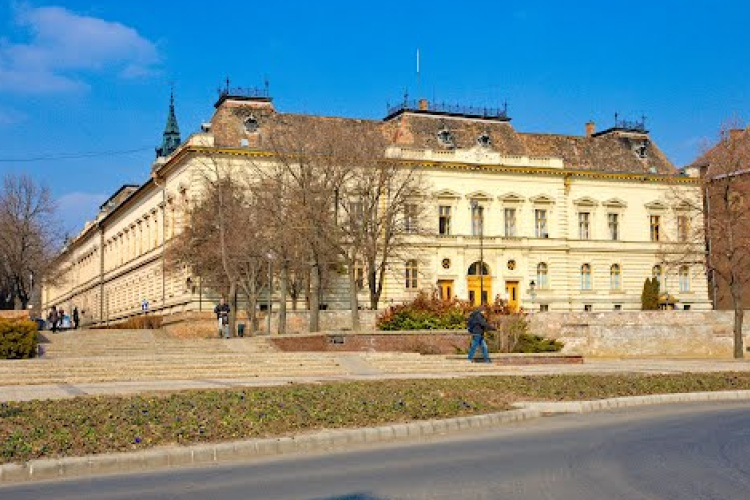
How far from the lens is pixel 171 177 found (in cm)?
7600

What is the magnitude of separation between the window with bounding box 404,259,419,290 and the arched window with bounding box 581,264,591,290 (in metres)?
14.1

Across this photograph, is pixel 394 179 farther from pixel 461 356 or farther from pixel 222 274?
pixel 461 356

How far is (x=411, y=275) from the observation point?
2950 inches

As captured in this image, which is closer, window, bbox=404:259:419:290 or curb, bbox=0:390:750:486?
curb, bbox=0:390:750:486

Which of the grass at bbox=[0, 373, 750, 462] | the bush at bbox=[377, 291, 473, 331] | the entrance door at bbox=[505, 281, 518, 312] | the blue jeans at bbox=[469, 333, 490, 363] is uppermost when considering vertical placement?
the entrance door at bbox=[505, 281, 518, 312]

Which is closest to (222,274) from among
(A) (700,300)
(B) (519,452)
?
(A) (700,300)

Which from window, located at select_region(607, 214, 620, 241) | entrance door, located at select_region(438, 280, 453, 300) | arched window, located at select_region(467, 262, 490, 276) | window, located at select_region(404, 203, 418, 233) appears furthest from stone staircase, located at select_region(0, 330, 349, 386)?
window, located at select_region(607, 214, 620, 241)

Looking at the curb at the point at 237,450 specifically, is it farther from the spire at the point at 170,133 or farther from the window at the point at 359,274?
the spire at the point at 170,133

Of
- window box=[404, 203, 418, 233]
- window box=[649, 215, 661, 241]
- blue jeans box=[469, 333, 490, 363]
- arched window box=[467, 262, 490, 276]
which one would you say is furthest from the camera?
window box=[649, 215, 661, 241]

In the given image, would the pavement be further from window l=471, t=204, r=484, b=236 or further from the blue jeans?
window l=471, t=204, r=484, b=236

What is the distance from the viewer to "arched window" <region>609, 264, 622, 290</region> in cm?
8155

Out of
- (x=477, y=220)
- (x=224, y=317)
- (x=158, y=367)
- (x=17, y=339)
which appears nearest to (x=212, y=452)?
(x=158, y=367)

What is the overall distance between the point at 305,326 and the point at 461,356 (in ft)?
85.9

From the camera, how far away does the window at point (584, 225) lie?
81438mm
